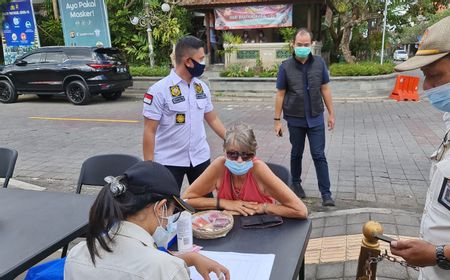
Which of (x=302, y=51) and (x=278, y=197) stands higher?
(x=302, y=51)

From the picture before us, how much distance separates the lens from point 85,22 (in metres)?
14.1

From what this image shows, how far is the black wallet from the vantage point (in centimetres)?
213

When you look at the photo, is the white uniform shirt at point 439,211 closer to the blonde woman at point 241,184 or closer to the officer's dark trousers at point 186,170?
the blonde woman at point 241,184

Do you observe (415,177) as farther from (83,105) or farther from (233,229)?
(83,105)

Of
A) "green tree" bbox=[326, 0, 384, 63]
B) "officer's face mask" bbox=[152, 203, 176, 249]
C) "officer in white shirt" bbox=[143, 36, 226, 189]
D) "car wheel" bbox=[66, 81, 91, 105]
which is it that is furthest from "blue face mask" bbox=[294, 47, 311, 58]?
"green tree" bbox=[326, 0, 384, 63]

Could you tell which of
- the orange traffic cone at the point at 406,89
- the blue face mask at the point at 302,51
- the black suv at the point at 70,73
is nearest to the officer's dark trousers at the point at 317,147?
the blue face mask at the point at 302,51

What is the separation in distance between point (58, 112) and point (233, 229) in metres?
9.91

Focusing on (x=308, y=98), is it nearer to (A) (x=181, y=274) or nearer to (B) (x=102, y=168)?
(B) (x=102, y=168)

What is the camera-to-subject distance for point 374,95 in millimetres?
11539

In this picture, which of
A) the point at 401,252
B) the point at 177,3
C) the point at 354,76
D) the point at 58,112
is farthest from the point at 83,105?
the point at 401,252

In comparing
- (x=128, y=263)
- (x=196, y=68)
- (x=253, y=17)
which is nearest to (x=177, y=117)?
(x=196, y=68)

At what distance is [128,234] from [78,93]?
37.1 feet

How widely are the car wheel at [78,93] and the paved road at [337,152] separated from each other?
33 centimetres

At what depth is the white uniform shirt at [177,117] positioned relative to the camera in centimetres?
293
